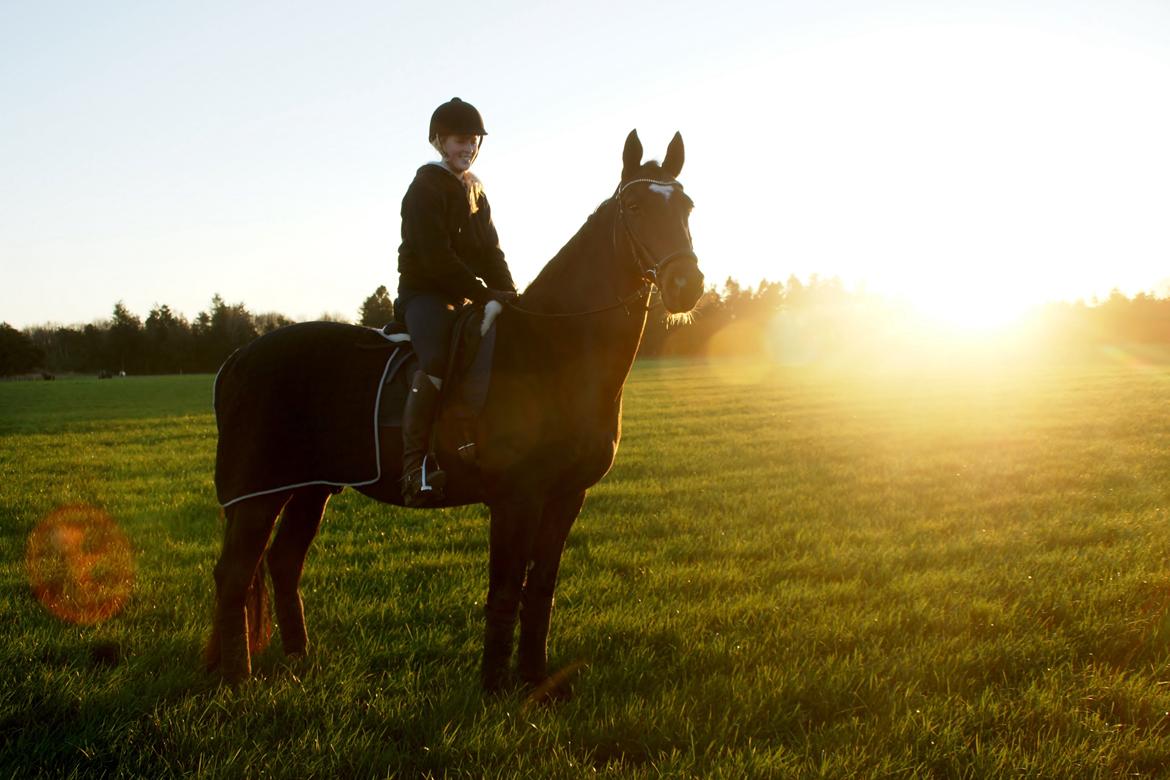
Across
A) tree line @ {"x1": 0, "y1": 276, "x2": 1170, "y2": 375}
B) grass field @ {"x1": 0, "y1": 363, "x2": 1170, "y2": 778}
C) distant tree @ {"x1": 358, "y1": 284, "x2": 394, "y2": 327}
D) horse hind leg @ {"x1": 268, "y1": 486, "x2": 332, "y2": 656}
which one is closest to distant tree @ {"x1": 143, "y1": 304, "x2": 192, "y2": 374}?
tree line @ {"x1": 0, "y1": 276, "x2": 1170, "y2": 375}

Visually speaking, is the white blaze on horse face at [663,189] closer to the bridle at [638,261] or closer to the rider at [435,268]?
the bridle at [638,261]

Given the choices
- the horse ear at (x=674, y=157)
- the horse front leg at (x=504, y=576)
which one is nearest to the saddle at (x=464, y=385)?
the horse front leg at (x=504, y=576)

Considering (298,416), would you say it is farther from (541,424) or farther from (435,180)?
(435,180)

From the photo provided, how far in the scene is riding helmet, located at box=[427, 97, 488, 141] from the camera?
5223 millimetres

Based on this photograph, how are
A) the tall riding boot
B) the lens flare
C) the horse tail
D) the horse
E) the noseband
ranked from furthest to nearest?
the lens flare, the horse tail, the tall riding boot, the horse, the noseband

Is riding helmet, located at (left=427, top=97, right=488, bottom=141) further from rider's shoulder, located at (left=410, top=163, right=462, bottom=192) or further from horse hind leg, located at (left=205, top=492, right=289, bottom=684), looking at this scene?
horse hind leg, located at (left=205, top=492, right=289, bottom=684)

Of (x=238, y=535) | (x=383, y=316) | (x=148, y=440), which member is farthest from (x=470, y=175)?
(x=383, y=316)

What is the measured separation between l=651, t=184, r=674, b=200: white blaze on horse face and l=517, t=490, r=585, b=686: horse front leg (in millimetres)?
2138

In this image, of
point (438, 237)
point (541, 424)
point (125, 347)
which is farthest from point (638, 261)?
point (125, 347)

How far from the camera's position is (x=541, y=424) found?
16.3 ft

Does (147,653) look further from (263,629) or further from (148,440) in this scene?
(148,440)

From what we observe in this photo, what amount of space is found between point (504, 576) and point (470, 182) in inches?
111

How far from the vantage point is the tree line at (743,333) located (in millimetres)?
85750

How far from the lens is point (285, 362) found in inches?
214
